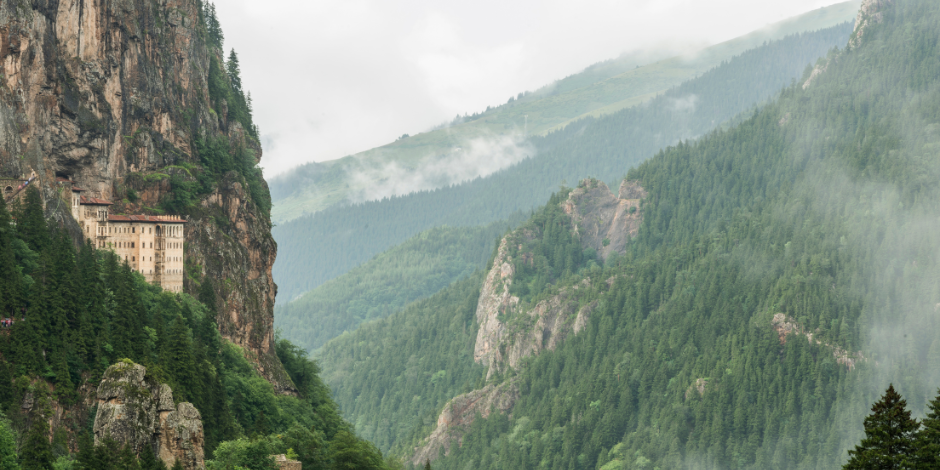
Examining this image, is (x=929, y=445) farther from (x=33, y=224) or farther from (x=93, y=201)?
(x=93, y=201)

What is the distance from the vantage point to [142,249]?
13362cm

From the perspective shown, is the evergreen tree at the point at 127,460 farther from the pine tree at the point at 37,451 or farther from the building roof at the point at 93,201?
the building roof at the point at 93,201

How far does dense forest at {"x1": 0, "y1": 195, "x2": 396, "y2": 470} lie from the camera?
319ft

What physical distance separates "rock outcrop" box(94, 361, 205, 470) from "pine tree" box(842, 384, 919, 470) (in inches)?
2386

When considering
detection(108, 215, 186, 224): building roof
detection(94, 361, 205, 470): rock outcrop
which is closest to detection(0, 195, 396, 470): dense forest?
detection(94, 361, 205, 470): rock outcrop

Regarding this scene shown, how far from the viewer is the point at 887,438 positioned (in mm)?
67875

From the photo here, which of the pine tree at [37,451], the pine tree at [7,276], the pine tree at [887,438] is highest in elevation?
the pine tree at [7,276]

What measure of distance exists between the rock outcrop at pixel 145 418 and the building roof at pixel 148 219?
106 feet

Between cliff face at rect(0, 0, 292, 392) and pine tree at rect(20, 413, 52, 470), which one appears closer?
pine tree at rect(20, 413, 52, 470)

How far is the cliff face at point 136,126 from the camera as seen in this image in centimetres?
12406

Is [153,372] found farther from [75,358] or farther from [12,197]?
[12,197]

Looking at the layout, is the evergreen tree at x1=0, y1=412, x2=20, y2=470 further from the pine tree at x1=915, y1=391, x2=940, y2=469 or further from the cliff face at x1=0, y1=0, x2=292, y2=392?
the pine tree at x1=915, y1=391, x2=940, y2=469

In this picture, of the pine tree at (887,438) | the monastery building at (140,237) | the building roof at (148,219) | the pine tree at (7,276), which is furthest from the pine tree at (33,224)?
the pine tree at (887,438)

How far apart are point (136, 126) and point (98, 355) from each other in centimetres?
4441
